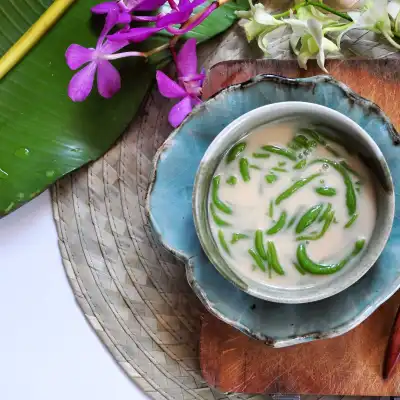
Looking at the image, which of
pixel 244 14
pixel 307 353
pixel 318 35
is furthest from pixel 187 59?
pixel 307 353

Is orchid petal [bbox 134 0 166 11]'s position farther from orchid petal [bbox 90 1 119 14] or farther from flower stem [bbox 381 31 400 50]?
flower stem [bbox 381 31 400 50]

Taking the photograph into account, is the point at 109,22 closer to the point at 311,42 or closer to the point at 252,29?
the point at 252,29

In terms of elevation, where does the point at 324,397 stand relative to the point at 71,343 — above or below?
below

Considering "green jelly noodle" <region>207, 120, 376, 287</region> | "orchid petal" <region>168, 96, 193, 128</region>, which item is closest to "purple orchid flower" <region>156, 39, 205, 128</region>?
"orchid petal" <region>168, 96, 193, 128</region>

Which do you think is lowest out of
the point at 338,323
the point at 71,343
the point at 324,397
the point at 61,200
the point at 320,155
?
the point at 324,397

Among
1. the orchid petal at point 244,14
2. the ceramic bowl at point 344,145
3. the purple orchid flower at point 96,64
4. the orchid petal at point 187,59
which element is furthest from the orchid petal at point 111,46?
the ceramic bowl at point 344,145

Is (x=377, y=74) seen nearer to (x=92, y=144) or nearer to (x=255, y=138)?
(x=255, y=138)

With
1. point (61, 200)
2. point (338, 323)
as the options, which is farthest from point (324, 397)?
point (61, 200)

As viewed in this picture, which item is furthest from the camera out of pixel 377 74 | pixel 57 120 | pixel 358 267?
pixel 57 120

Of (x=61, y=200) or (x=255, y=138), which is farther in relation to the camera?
(x=61, y=200)

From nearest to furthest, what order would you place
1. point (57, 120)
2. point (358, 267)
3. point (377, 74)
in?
point (358, 267) < point (377, 74) < point (57, 120)
